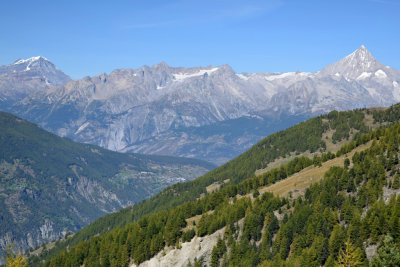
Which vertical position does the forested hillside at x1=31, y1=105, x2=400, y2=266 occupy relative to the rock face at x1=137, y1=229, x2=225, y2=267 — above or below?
above

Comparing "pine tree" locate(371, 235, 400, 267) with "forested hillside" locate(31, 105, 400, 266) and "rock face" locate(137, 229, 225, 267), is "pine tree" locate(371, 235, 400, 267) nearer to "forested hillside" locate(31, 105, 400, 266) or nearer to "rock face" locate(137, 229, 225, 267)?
"forested hillside" locate(31, 105, 400, 266)

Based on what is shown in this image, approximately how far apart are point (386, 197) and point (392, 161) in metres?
21.3

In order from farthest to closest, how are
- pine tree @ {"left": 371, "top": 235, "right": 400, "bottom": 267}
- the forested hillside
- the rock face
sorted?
the rock face
the forested hillside
pine tree @ {"left": 371, "top": 235, "right": 400, "bottom": 267}

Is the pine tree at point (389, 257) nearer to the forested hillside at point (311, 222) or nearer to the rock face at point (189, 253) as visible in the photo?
the forested hillside at point (311, 222)

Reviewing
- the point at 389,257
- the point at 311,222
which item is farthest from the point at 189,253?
the point at 389,257

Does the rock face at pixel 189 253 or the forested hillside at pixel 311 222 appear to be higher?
the forested hillside at pixel 311 222

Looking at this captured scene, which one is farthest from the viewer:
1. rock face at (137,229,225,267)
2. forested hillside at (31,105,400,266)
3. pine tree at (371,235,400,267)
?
rock face at (137,229,225,267)

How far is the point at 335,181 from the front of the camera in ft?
565

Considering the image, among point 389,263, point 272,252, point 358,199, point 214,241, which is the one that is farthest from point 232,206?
point 389,263

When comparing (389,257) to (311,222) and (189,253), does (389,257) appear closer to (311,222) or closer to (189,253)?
(311,222)

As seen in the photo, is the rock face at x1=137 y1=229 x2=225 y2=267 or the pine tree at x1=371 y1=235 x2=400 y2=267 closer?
the pine tree at x1=371 y1=235 x2=400 y2=267

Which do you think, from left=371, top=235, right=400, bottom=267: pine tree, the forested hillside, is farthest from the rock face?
left=371, top=235, right=400, bottom=267: pine tree

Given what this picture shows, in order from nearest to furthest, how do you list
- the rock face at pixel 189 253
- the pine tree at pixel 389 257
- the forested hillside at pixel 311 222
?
the pine tree at pixel 389 257
the forested hillside at pixel 311 222
the rock face at pixel 189 253

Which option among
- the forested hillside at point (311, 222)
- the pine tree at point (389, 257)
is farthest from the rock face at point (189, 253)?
the pine tree at point (389, 257)
